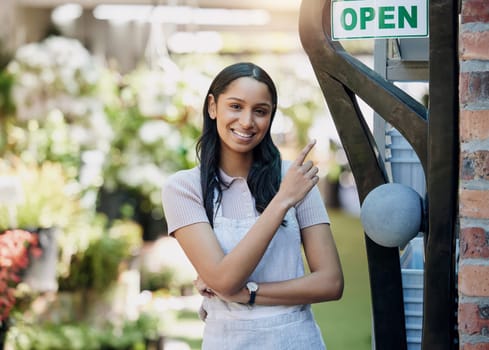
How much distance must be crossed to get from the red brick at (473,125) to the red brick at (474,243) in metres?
0.19

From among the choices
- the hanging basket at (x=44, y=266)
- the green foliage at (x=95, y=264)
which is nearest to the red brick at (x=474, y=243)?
the hanging basket at (x=44, y=266)

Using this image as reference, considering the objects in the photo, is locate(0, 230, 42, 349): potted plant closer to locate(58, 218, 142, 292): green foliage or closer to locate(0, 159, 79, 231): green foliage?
locate(0, 159, 79, 231): green foliage

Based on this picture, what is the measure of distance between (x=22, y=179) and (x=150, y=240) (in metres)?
1.63

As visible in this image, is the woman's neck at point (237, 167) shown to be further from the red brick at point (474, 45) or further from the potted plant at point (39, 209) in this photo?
the potted plant at point (39, 209)

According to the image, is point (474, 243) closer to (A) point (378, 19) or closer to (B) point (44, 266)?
(A) point (378, 19)

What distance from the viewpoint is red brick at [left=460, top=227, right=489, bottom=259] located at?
193 cm

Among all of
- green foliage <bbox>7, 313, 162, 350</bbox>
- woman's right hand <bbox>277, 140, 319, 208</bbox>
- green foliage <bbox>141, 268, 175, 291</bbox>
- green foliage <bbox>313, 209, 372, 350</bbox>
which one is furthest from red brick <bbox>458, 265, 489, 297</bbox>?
green foliage <bbox>141, 268, 175, 291</bbox>

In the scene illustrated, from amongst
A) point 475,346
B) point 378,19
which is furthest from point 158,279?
point 475,346

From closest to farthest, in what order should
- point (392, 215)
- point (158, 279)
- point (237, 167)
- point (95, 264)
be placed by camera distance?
point (392, 215), point (237, 167), point (95, 264), point (158, 279)

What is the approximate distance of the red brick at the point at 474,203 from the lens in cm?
193

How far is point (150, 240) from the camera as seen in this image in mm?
6844

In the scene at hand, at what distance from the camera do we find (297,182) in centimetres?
213

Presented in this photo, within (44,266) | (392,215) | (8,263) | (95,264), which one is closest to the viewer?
(392,215)

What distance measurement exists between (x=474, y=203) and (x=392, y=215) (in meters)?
0.19
